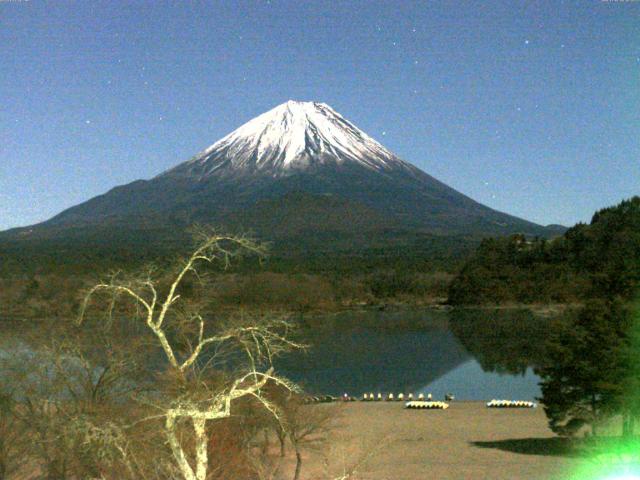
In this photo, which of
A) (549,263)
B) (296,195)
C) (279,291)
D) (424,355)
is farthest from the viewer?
(296,195)

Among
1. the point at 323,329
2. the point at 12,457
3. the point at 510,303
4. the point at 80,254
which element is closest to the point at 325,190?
the point at 80,254

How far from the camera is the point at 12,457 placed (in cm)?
990

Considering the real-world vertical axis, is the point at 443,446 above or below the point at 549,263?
below

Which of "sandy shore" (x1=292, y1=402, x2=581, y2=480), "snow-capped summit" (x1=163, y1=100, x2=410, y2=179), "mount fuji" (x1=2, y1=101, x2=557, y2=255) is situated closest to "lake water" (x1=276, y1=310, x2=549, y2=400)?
"sandy shore" (x1=292, y1=402, x2=581, y2=480)

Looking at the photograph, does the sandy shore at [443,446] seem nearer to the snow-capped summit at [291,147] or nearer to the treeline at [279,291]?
the treeline at [279,291]

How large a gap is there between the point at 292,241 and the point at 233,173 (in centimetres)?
3793

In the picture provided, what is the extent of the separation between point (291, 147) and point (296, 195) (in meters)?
26.5

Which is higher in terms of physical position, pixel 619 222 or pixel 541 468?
pixel 619 222

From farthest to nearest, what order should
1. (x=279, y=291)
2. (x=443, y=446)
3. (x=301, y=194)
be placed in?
(x=301, y=194) < (x=279, y=291) < (x=443, y=446)

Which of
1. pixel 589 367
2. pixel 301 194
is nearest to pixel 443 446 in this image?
pixel 589 367

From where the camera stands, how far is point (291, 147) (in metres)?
146

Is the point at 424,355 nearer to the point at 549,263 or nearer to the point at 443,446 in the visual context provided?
the point at 443,446

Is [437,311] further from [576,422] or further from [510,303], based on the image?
[576,422]

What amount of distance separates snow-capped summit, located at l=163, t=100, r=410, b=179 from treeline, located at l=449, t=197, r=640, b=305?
71735mm
